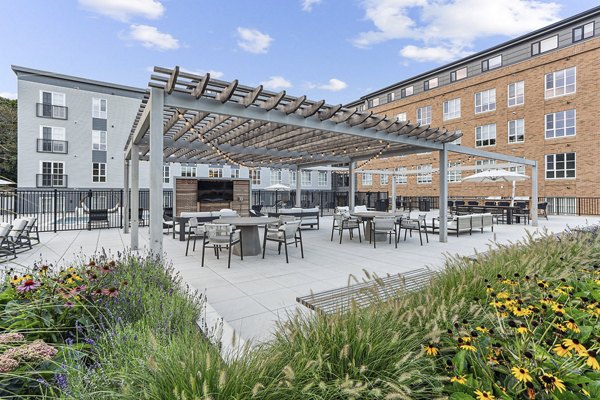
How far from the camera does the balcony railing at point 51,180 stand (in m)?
22.7

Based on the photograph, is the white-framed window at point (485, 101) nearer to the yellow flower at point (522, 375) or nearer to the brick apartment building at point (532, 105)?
the brick apartment building at point (532, 105)

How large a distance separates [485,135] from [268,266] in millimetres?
26318

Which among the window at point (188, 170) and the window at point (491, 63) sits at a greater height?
the window at point (491, 63)

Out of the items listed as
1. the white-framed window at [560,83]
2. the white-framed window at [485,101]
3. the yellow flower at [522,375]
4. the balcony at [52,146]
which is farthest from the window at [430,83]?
the yellow flower at [522,375]

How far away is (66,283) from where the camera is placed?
8.98 ft

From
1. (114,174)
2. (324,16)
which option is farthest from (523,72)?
(114,174)

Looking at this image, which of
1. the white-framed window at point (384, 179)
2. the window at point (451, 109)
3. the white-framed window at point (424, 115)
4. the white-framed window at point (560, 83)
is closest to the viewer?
the white-framed window at point (560, 83)

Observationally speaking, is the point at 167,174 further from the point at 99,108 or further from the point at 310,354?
the point at 310,354

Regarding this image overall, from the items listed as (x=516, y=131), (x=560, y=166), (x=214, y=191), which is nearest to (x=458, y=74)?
(x=516, y=131)

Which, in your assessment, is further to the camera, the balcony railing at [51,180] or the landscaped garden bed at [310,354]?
the balcony railing at [51,180]

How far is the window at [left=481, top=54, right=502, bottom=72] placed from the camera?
24.8 m

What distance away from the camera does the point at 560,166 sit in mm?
21438

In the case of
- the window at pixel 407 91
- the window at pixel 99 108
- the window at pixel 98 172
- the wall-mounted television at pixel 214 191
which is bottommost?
the wall-mounted television at pixel 214 191

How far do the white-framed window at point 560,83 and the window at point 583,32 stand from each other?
6.24 ft
